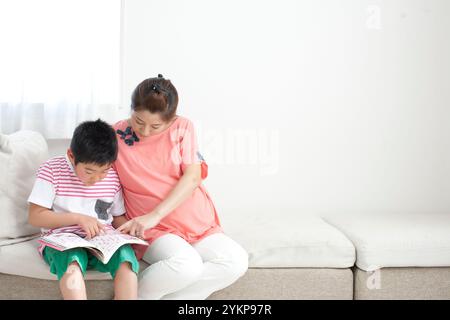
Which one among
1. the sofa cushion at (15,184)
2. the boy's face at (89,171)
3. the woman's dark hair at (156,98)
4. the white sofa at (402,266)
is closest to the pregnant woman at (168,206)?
the woman's dark hair at (156,98)

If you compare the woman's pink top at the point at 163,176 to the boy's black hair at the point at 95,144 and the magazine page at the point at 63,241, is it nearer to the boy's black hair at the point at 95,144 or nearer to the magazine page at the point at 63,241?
the boy's black hair at the point at 95,144

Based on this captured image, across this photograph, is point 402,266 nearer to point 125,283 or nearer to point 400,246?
point 400,246

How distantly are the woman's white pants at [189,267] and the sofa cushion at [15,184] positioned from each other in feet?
1.43

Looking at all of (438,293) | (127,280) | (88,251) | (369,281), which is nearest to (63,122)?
(88,251)

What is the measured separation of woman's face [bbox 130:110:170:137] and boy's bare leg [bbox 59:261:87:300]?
482 mm

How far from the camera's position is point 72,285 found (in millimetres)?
1534

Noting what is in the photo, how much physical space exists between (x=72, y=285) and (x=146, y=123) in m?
0.54

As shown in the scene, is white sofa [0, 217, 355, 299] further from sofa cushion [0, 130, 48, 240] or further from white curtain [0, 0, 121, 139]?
white curtain [0, 0, 121, 139]

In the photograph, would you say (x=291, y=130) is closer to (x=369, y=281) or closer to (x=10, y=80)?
(x=369, y=281)

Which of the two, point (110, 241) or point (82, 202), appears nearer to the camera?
point (110, 241)

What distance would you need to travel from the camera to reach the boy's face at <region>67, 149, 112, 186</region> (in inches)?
65.2

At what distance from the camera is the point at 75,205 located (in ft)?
5.66

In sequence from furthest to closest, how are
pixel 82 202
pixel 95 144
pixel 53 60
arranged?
pixel 53 60 < pixel 82 202 < pixel 95 144

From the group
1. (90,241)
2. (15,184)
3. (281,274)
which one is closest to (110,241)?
(90,241)
